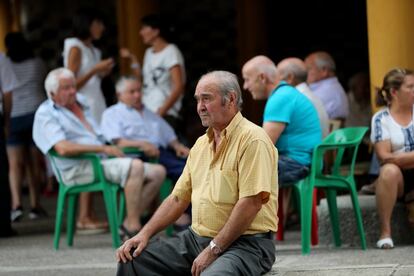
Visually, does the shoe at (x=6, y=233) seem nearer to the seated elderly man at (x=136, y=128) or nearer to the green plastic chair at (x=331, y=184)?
→ the seated elderly man at (x=136, y=128)

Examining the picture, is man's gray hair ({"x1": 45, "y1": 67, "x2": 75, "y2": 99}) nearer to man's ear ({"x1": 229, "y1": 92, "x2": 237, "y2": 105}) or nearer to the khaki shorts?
the khaki shorts

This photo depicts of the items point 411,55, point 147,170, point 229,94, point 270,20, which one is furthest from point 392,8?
point 270,20

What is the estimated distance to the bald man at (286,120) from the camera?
27.0 ft

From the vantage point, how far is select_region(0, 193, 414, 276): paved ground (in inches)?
261

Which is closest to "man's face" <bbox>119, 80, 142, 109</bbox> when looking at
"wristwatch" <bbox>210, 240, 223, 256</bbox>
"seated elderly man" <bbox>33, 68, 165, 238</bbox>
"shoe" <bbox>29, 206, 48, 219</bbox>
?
"seated elderly man" <bbox>33, 68, 165, 238</bbox>

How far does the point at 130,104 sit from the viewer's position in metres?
9.81

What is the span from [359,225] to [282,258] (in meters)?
0.93

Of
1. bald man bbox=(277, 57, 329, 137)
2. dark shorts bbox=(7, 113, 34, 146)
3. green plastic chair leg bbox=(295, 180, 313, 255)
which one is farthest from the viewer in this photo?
dark shorts bbox=(7, 113, 34, 146)

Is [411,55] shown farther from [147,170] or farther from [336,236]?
[147,170]

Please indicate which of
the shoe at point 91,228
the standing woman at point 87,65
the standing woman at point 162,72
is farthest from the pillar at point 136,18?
Answer: the shoe at point 91,228

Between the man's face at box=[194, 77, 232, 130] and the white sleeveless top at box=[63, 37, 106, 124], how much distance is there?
4.11 m

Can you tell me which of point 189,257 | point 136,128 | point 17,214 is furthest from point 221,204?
point 17,214

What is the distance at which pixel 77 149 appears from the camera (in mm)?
9062

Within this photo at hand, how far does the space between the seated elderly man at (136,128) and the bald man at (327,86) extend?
1283 mm
